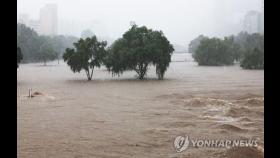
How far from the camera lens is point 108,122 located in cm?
1291

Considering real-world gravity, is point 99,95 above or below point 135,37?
below

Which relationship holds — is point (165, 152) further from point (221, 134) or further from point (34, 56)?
point (34, 56)

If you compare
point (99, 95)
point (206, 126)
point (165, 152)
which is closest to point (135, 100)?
point (99, 95)

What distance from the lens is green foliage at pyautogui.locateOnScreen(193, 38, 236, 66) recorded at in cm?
5444

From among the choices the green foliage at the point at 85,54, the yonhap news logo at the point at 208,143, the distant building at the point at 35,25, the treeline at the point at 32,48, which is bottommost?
the yonhap news logo at the point at 208,143

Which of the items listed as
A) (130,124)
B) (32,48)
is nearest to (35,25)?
(32,48)

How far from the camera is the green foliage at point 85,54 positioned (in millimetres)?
31016

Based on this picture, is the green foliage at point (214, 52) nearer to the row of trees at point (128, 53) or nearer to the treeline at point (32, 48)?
the row of trees at point (128, 53)

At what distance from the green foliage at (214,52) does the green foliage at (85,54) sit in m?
26.1

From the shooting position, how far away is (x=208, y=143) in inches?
362

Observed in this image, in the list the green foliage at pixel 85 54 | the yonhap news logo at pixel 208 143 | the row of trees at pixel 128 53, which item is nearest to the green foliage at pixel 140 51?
the row of trees at pixel 128 53

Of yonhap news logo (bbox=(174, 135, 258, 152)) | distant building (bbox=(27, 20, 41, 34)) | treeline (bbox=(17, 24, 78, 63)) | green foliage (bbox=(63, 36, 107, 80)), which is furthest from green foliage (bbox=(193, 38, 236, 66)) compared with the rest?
distant building (bbox=(27, 20, 41, 34))
